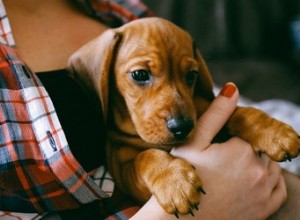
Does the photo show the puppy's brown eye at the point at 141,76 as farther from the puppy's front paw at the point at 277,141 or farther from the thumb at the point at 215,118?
the puppy's front paw at the point at 277,141

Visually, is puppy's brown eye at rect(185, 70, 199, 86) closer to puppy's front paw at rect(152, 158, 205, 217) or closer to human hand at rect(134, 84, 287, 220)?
human hand at rect(134, 84, 287, 220)

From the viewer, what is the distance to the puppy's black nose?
1049 millimetres

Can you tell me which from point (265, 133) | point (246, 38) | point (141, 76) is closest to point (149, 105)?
point (141, 76)

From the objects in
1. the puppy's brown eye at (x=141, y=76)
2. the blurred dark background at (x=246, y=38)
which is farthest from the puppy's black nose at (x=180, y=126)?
the blurred dark background at (x=246, y=38)

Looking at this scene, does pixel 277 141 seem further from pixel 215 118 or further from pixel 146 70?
pixel 146 70

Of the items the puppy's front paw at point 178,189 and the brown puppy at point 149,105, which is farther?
the brown puppy at point 149,105

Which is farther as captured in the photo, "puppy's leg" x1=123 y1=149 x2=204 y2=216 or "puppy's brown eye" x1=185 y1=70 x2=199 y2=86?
"puppy's brown eye" x1=185 y1=70 x2=199 y2=86

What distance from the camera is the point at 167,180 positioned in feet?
3.20

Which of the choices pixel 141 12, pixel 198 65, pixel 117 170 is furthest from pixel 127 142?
pixel 141 12

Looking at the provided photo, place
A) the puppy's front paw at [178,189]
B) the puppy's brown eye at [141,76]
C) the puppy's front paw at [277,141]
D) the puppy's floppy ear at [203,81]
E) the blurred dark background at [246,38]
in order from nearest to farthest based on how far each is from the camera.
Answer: the puppy's front paw at [178,189], the puppy's front paw at [277,141], the puppy's brown eye at [141,76], the puppy's floppy ear at [203,81], the blurred dark background at [246,38]

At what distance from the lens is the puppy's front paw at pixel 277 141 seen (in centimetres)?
105

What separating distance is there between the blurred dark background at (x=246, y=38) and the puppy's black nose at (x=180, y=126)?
72.0 inches

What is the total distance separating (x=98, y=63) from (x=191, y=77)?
0.27 metres

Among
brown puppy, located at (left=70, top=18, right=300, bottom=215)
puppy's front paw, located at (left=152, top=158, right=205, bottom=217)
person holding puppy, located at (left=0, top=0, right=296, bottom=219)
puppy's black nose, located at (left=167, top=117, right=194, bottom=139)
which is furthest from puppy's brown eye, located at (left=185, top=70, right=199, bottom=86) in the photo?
puppy's front paw, located at (left=152, top=158, right=205, bottom=217)
